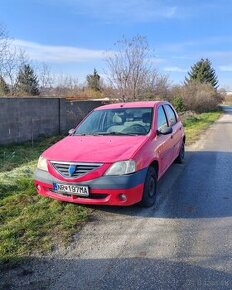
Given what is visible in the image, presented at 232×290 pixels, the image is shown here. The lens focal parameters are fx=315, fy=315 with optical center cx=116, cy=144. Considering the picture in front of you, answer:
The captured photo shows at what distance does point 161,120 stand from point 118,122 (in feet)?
2.79

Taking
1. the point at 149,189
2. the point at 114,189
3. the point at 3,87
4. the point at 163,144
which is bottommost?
the point at 149,189

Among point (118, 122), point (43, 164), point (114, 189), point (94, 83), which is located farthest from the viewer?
point (94, 83)

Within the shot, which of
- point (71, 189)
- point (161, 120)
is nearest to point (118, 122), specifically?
point (161, 120)

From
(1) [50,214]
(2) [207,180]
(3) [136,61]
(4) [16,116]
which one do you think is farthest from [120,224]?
(3) [136,61]

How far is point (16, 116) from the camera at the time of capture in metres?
11.6

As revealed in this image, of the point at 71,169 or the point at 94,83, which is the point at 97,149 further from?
the point at 94,83

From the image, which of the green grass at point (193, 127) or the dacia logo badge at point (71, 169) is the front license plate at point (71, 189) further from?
the green grass at point (193, 127)

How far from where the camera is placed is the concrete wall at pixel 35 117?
36.5ft

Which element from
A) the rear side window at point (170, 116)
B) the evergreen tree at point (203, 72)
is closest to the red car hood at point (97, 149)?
the rear side window at point (170, 116)

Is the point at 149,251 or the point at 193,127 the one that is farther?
the point at 193,127

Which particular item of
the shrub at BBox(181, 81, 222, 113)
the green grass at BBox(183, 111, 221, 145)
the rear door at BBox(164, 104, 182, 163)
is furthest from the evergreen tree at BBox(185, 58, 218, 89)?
the rear door at BBox(164, 104, 182, 163)

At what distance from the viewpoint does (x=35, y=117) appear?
12.8 meters

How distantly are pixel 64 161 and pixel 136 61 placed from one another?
16926 mm

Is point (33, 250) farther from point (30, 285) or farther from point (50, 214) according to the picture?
point (50, 214)
